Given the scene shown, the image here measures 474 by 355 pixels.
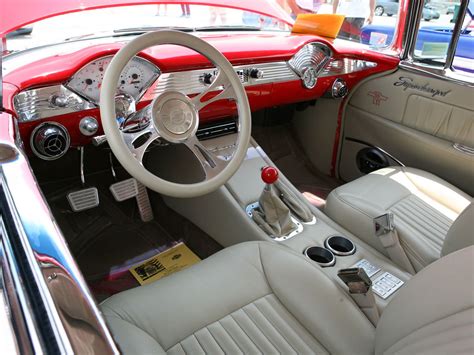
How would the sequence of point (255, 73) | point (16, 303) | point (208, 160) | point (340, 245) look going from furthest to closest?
1. point (255, 73)
2. point (340, 245)
3. point (208, 160)
4. point (16, 303)

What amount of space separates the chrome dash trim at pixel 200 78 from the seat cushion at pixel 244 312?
699mm

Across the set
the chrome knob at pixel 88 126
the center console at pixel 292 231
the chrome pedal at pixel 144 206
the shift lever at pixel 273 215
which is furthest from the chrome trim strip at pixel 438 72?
the chrome knob at pixel 88 126

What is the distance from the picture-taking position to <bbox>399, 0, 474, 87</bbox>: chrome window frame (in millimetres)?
2039

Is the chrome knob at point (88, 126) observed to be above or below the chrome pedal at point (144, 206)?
above

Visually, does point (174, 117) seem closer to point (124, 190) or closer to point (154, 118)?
point (154, 118)

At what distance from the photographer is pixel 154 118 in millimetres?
1215

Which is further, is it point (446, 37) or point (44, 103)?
point (446, 37)

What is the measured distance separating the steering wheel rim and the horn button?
0.11 ft

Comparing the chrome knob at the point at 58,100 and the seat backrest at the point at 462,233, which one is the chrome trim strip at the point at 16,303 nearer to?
the chrome knob at the point at 58,100

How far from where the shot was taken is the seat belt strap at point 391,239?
1547 mm

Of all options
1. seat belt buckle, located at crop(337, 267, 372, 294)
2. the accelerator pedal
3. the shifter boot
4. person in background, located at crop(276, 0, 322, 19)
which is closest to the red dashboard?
person in background, located at crop(276, 0, 322, 19)

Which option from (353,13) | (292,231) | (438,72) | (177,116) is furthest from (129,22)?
(438,72)

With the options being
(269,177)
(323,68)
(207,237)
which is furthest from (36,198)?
(323,68)

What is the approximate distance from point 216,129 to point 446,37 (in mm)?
1285
